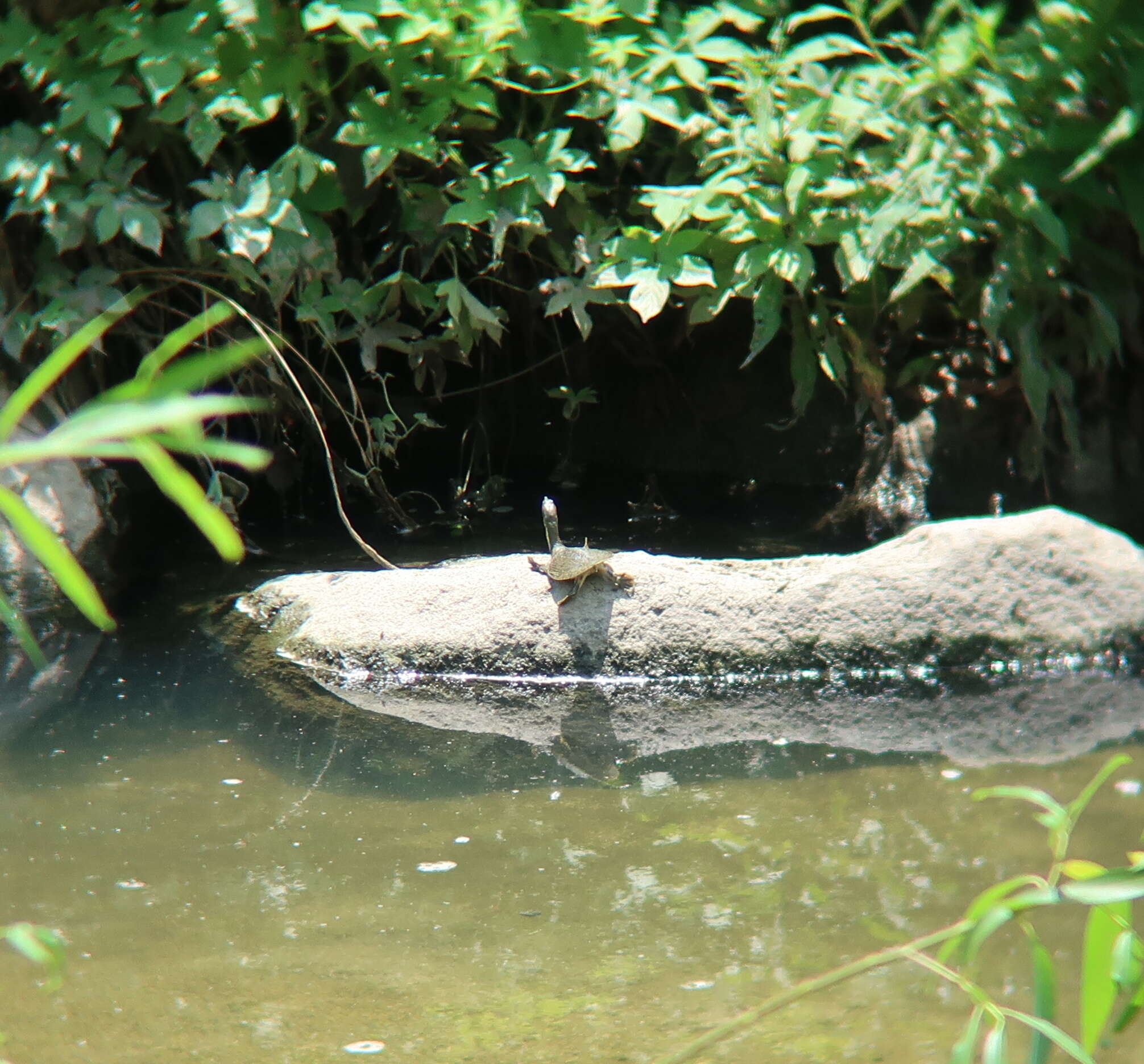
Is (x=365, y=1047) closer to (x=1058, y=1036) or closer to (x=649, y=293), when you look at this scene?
(x=1058, y=1036)

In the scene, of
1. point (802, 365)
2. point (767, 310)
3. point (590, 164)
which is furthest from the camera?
point (802, 365)

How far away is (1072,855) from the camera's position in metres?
2.52

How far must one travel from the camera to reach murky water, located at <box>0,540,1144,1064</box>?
1.96m

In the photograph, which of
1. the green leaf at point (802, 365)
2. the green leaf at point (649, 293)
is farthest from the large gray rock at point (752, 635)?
the green leaf at point (649, 293)

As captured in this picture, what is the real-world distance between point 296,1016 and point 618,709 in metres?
1.70

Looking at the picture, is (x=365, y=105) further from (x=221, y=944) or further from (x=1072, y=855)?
(x=1072, y=855)

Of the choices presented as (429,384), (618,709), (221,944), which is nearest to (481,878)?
(221,944)

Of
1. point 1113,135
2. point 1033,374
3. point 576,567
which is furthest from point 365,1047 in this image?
point 1113,135

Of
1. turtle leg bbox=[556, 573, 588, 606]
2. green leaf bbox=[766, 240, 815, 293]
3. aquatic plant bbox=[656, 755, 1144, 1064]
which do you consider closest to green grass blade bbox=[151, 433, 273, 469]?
aquatic plant bbox=[656, 755, 1144, 1064]

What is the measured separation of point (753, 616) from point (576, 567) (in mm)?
631

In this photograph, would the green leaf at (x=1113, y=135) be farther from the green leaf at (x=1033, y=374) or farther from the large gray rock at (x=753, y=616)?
the large gray rock at (x=753, y=616)

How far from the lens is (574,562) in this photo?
371 centimetres

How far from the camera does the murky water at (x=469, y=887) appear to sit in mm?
1965

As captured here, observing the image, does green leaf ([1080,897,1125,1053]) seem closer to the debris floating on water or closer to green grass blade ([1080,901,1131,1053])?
green grass blade ([1080,901,1131,1053])
